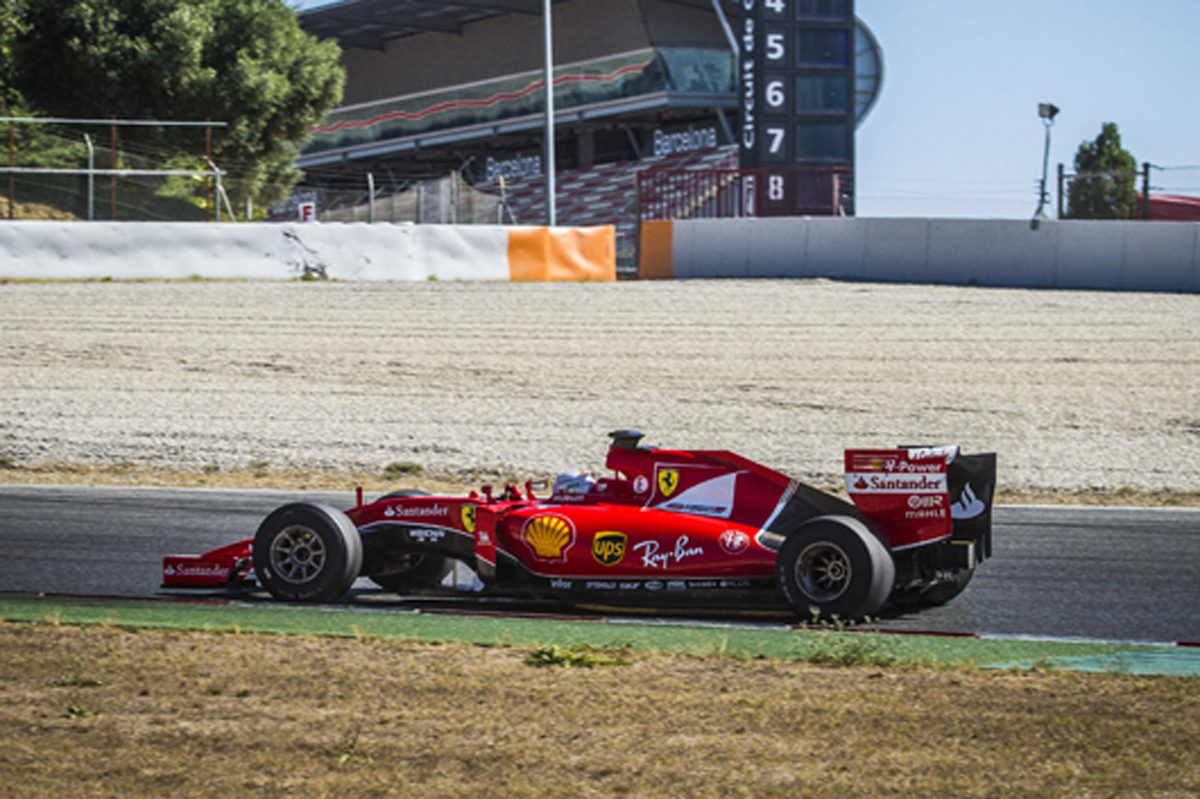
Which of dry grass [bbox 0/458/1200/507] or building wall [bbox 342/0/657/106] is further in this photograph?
building wall [bbox 342/0/657/106]

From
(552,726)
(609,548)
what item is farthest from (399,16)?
(552,726)

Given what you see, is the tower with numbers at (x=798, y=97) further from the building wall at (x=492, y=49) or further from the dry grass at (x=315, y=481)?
the dry grass at (x=315, y=481)

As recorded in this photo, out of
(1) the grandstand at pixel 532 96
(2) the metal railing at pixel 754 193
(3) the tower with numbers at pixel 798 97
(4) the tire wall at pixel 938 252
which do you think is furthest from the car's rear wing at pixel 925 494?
(1) the grandstand at pixel 532 96

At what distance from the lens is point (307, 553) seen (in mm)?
6766

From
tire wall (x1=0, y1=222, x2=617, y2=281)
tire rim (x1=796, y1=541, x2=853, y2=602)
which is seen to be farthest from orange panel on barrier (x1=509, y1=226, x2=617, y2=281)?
tire rim (x1=796, y1=541, x2=853, y2=602)

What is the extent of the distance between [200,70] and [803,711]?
28.0 metres

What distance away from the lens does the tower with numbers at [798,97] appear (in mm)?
30406

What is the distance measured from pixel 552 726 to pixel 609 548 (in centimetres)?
201

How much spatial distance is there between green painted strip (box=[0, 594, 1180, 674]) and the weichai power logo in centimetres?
30

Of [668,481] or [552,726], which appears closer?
[552,726]

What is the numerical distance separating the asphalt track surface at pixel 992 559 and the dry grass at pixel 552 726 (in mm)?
1163

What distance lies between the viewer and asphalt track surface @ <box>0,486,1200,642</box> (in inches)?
250

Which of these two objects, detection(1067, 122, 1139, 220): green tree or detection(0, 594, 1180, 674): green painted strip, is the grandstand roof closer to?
detection(1067, 122, 1139, 220): green tree

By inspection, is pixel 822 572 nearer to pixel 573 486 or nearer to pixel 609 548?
pixel 609 548
